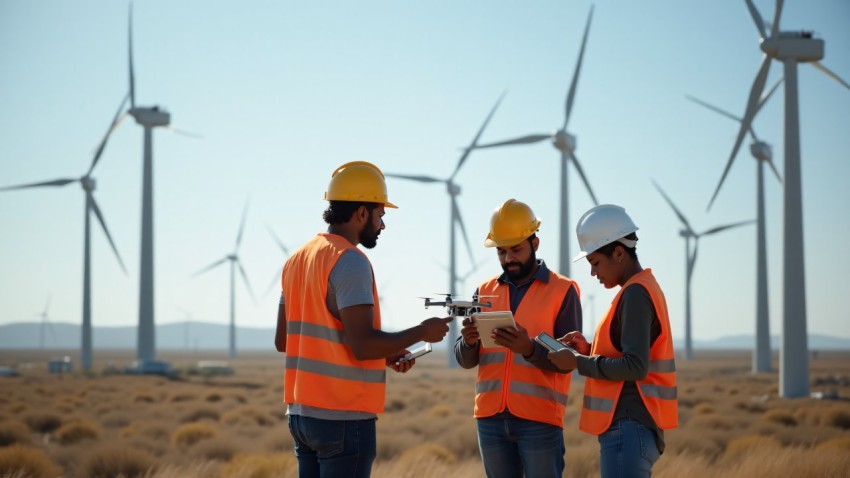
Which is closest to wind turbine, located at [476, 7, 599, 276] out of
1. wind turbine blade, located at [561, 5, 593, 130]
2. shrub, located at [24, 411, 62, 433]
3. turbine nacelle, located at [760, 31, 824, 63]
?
wind turbine blade, located at [561, 5, 593, 130]

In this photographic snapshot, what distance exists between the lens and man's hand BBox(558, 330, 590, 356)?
5.83 metres

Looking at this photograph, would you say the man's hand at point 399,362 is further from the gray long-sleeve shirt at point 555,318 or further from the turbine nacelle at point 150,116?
the turbine nacelle at point 150,116

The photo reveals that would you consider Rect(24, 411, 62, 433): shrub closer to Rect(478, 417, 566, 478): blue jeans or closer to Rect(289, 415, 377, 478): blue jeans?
Rect(478, 417, 566, 478): blue jeans

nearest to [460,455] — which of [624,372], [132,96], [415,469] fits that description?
[415,469]

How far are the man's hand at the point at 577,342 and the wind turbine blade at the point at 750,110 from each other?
27261mm

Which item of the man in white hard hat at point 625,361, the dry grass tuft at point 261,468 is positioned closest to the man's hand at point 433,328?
the man in white hard hat at point 625,361

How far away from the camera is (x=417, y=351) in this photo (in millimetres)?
5629

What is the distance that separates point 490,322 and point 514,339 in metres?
0.20

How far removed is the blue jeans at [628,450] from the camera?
5152 millimetres

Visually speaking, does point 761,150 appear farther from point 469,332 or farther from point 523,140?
point 469,332

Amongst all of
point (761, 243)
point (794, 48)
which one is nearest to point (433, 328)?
point (794, 48)

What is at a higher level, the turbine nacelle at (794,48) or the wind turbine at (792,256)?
the turbine nacelle at (794,48)

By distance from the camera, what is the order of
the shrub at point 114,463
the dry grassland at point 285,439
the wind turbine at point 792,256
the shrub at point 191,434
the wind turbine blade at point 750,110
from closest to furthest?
the dry grassland at point 285,439 → the shrub at point 114,463 → the shrub at point 191,434 → the wind turbine blade at point 750,110 → the wind turbine at point 792,256

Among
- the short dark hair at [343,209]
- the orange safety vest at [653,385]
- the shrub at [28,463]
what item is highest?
the short dark hair at [343,209]
